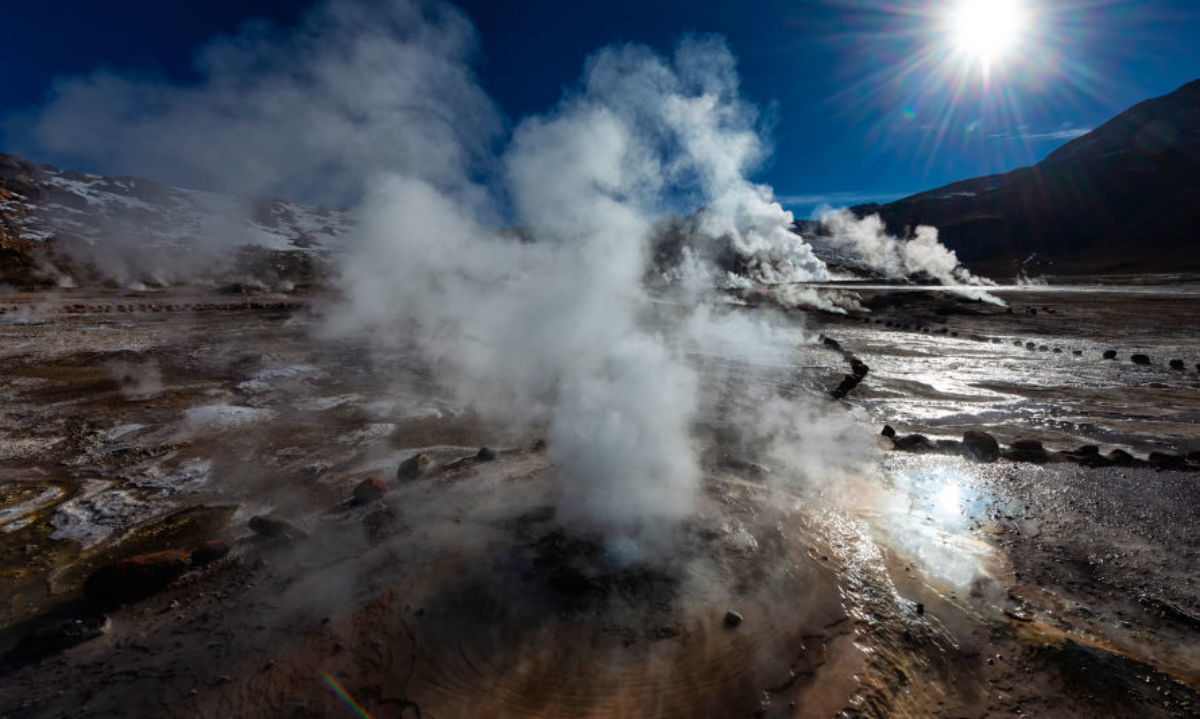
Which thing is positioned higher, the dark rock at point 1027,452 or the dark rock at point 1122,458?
the dark rock at point 1122,458

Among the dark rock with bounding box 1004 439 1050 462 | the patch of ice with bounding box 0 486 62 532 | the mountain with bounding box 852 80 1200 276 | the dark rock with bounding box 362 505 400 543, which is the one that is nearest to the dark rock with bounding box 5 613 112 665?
the dark rock with bounding box 362 505 400 543

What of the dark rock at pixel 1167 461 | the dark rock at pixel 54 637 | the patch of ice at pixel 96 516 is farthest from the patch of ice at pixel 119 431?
the dark rock at pixel 1167 461

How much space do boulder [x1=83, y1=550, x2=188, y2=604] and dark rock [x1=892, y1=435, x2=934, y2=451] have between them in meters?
11.8

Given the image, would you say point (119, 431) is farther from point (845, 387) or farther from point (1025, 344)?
point (1025, 344)

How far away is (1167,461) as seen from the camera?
8.59 metres

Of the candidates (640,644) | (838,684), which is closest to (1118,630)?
(838,684)

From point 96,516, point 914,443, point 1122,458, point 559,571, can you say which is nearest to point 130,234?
point 96,516

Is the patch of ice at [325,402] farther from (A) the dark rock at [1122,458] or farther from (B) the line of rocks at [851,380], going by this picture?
(A) the dark rock at [1122,458]

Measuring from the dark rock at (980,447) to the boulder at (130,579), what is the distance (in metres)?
12.5

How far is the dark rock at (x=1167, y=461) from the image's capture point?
8.51m

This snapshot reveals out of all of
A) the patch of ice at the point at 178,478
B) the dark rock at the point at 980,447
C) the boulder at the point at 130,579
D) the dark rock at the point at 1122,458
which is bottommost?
the patch of ice at the point at 178,478

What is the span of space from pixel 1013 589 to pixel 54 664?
942 centimetres

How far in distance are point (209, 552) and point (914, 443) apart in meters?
11.9

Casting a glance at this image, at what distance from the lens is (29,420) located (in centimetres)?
1004
